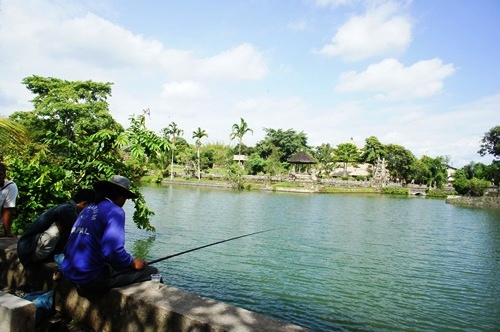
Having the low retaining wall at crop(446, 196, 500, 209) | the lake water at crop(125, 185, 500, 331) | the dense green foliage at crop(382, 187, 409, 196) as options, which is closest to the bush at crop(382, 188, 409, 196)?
the dense green foliage at crop(382, 187, 409, 196)

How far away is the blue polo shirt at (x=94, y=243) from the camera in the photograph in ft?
10.2

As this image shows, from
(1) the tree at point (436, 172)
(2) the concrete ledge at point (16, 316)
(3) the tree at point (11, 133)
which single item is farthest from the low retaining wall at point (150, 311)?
(1) the tree at point (436, 172)

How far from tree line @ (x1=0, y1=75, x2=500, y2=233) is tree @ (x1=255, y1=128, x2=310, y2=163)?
0.20 m

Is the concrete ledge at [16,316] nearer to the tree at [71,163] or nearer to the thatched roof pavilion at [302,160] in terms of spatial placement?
the tree at [71,163]

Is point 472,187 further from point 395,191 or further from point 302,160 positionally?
point 302,160

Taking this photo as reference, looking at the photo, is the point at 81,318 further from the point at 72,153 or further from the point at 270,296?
the point at 72,153

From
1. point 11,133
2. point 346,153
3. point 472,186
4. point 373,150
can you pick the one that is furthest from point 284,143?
point 11,133

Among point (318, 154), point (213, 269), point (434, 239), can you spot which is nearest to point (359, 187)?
point (318, 154)

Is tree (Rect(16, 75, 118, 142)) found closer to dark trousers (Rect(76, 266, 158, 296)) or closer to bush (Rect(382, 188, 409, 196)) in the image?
dark trousers (Rect(76, 266, 158, 296))

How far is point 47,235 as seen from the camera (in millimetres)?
3721

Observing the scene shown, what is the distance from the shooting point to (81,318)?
3.42 meters

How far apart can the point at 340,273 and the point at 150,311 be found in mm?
6987

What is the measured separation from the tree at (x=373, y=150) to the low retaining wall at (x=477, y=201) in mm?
23098

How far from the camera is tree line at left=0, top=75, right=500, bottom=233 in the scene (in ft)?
21.0
